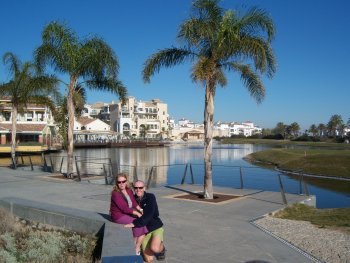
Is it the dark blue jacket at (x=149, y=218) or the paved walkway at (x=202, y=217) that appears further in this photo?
the paved walkway at (x=202, y=217)

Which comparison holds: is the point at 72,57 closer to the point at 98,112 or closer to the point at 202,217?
the point at 202,217

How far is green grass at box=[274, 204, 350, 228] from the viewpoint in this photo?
9895mm

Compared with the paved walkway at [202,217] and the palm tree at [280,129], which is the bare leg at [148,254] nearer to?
the paved walkway at [202,217]

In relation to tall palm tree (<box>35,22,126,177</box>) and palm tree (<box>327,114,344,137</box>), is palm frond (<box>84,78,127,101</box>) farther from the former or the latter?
palm tree (<box>327,114,344,137</box>)

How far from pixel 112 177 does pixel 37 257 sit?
12278mm

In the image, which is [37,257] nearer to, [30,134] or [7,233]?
[7,233]

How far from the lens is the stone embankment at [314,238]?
7.00m

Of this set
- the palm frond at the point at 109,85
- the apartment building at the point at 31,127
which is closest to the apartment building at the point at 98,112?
the apartment building at the point at 31,127

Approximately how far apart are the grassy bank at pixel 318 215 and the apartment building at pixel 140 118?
109 m

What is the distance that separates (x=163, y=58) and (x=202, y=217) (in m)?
6.39

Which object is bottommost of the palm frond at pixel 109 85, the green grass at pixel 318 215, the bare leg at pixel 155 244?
the green grass at pixel 318 215

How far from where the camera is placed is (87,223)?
24.9ft

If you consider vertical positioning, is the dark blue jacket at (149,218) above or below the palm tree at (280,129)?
below

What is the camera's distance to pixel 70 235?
25.3 feet
